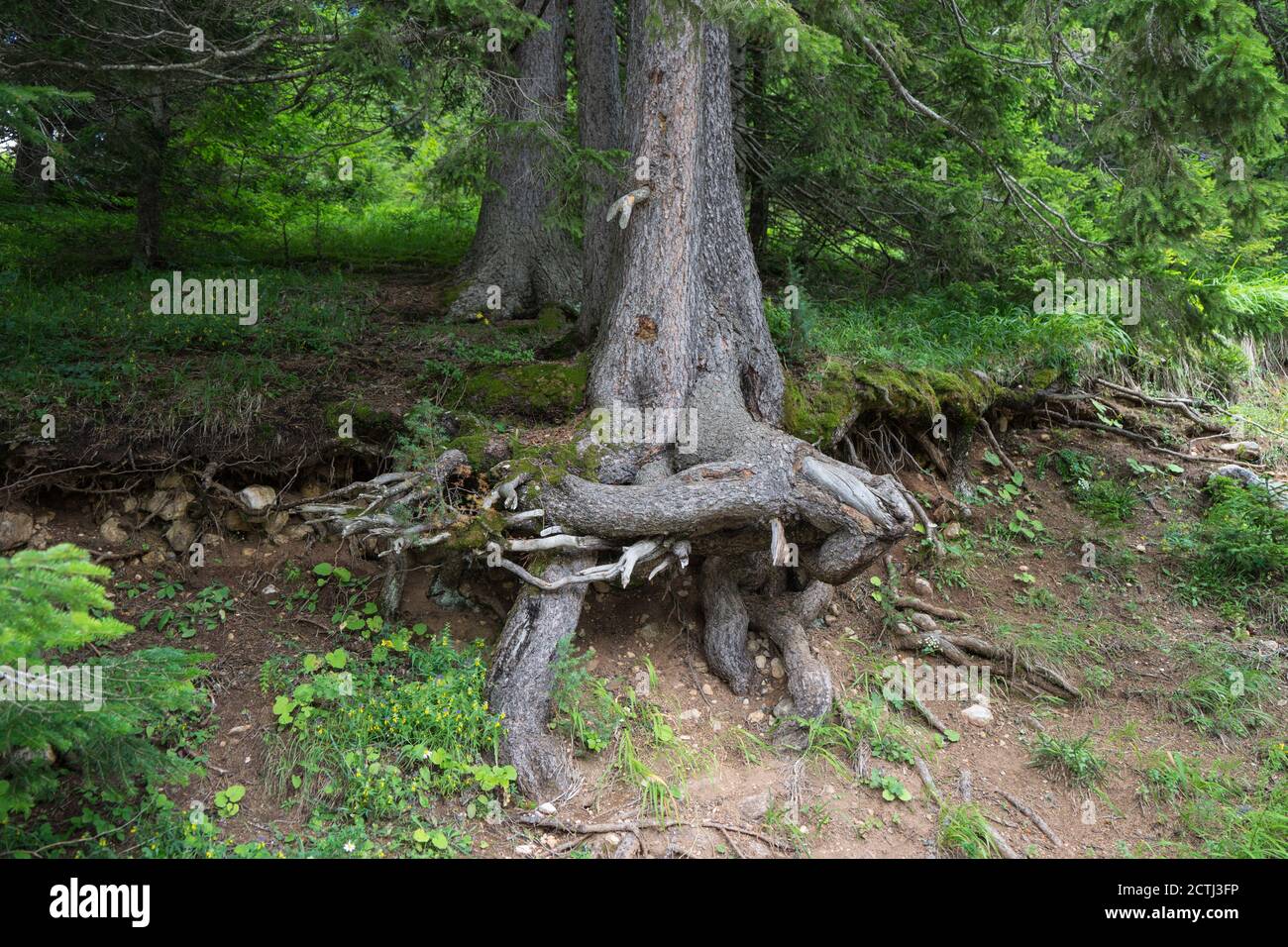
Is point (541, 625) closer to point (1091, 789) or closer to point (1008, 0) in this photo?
point (1091, 789)

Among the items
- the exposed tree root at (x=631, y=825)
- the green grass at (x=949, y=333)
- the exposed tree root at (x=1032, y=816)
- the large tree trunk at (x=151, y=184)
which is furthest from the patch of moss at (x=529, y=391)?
the large tree trunk at (x=151, y=184)

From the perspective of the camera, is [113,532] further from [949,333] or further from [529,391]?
[949,333]

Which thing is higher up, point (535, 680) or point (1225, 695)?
point (535, 680)

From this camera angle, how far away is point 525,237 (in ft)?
27.3

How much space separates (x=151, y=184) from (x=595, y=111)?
15.5ft

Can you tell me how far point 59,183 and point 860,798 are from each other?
9.62 meters

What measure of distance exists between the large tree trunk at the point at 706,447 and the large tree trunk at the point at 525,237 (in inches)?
89.6

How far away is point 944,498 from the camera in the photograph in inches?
290

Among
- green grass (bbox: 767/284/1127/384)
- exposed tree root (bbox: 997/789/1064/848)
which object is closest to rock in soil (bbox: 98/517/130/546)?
green grass (bbox: 767/284/1127/384)

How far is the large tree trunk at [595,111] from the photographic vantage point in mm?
7039

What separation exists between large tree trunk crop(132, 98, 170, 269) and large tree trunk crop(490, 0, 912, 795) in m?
5.09

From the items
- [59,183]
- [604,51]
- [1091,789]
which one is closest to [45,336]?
[59,183]

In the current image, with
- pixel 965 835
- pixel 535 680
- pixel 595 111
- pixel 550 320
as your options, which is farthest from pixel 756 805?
pixel 595 111

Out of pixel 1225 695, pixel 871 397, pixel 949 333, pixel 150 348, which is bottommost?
pixel 1225 695
